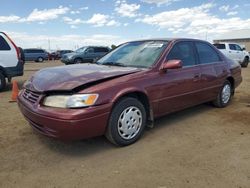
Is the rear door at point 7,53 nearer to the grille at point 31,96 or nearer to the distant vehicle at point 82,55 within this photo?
the grille at point 31,96

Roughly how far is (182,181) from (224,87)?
146 inches

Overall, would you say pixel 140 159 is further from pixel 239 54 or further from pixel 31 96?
pixel 239 54

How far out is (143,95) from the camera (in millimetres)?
4234

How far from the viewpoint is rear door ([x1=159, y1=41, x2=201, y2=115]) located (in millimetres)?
4547

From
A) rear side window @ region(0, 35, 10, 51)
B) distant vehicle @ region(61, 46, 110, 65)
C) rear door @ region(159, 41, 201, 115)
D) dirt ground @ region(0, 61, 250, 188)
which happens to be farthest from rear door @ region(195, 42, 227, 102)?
distant vehicle @ region(61, 46, 110, 65)

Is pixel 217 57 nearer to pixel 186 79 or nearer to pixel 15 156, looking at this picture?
pixel 186 79

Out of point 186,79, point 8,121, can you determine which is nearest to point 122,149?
point 186,79

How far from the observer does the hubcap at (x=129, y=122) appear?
3957 millimetres

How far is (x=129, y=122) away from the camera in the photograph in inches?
159

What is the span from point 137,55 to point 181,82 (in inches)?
34.8

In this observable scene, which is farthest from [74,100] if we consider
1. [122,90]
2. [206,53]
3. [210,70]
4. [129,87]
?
[206,53]

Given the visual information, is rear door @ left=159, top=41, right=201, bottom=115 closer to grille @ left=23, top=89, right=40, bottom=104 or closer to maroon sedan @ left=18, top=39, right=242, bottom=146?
maroon sedan @ left=18, top=39, right=242, bottom=146

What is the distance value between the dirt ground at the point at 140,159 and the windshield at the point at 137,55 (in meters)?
1.19

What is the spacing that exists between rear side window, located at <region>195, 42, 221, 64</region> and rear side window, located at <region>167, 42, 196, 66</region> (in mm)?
259
